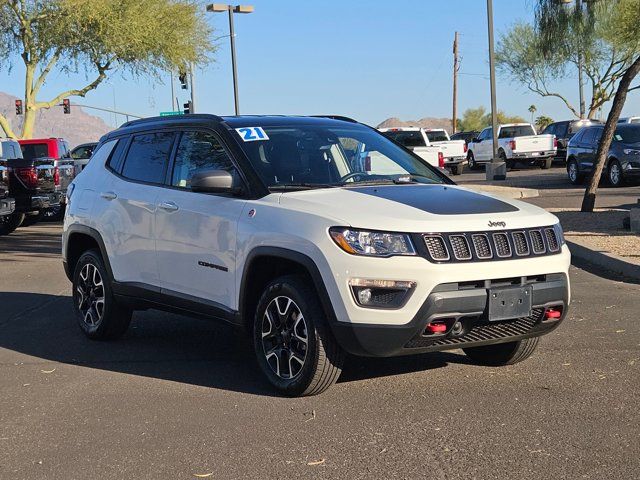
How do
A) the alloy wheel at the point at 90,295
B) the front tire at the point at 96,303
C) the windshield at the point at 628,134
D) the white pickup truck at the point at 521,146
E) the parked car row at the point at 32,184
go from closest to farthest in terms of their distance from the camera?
the front tire at the point at 96,303
the alloy wheel at the point at 90,295
the parked car row at the point at 32,184
the windshield at the point at 628,134
the white pickup truck at the point at 521,146

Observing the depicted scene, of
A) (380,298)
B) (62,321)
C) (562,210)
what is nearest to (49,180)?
(562,210)

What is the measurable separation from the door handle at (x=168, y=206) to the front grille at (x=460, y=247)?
7.16 ft

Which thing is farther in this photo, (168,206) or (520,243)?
(168,206)

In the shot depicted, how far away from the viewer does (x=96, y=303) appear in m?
7.63

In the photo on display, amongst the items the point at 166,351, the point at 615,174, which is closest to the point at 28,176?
the point at 166,351

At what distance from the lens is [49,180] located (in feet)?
66.4

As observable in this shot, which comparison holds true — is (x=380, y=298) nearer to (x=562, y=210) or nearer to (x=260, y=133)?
(x=260, y=133)

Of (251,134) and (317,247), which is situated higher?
(251,134)

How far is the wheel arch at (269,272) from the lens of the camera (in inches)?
209

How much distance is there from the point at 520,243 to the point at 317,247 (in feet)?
3.97

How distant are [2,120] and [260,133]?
36.9m

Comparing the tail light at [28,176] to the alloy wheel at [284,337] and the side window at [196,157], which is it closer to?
the side window at [196,157]

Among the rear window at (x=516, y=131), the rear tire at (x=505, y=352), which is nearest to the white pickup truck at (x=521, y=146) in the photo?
the rear window at (x=516, y=131)

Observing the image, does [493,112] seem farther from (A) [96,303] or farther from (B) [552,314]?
(B) [552,314]
